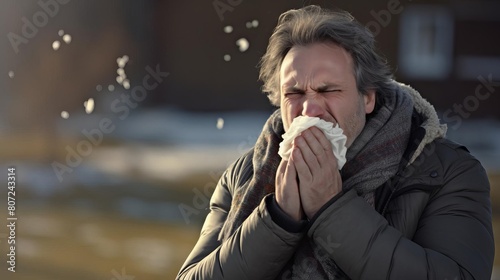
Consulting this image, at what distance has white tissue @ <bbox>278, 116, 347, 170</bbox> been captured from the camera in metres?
1.80

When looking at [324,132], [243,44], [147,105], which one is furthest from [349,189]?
[147,105]

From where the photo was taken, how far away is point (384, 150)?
75.1 inches

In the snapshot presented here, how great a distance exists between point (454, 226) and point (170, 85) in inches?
81.5

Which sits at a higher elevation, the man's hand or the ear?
the ear

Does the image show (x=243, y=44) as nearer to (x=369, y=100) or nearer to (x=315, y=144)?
(x=369, y=100)

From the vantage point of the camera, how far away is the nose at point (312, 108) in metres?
1.86

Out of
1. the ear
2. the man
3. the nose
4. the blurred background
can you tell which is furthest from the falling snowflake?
the nose

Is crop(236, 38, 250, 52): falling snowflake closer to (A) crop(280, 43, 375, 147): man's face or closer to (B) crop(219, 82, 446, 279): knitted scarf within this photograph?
(B) crop(219, 82, 446, 279): knitted scarf

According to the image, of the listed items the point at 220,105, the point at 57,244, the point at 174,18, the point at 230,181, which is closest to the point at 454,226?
the point at 230,181

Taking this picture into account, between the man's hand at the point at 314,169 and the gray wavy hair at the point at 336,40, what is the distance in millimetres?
246

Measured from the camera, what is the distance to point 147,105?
3.69 metres

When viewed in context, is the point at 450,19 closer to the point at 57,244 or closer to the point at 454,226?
the point at 454,226

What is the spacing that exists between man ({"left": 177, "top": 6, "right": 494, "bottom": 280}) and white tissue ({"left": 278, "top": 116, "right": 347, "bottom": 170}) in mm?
25

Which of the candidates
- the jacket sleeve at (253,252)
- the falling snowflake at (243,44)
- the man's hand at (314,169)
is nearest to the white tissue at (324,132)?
the man's hand at (314,169)
